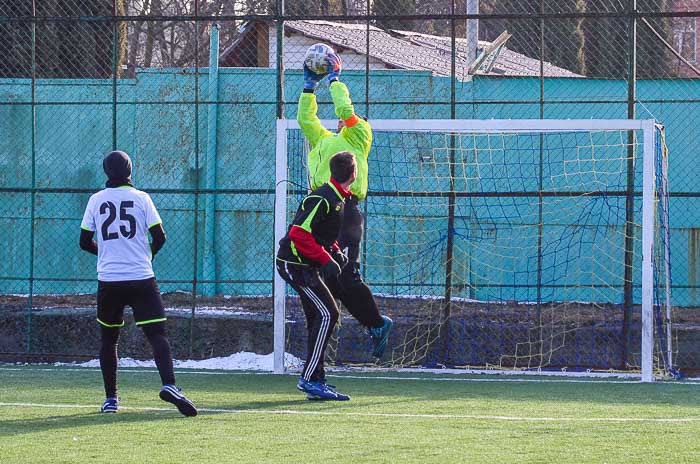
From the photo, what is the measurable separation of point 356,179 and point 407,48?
1028 cm

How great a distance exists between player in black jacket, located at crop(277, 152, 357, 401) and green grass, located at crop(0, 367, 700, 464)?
307 millimetres

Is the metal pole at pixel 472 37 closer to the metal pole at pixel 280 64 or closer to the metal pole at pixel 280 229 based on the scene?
the metal pole at pixel 280 64

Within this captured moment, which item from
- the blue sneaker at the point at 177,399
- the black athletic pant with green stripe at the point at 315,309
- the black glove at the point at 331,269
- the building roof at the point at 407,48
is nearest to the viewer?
the blue sneaker at the point at 177,399

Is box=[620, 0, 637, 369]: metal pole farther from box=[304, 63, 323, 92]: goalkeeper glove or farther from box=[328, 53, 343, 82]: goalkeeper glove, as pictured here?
box=[304, 63, 323, 92]: goalkeeper glove

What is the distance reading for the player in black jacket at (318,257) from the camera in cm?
801

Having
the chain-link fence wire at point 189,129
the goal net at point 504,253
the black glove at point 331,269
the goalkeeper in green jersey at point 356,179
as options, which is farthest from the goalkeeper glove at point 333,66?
the chain-link fence wire at point 189,129

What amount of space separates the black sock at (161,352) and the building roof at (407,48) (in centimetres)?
1018

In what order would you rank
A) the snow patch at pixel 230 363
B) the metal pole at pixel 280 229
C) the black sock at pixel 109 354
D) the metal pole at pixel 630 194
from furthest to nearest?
the snow patch at pixel 230 363
the metal pole at pixel 630 194
the metal pole at pixel 280 229
the black sock at pixel 109 354

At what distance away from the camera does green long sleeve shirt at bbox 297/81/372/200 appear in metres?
9.25

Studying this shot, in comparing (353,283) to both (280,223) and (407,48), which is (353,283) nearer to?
(280,223)

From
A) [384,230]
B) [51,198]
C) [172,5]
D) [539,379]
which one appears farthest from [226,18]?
[172,5]

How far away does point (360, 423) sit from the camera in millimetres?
7098

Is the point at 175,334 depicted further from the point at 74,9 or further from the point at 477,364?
the point at 74,9

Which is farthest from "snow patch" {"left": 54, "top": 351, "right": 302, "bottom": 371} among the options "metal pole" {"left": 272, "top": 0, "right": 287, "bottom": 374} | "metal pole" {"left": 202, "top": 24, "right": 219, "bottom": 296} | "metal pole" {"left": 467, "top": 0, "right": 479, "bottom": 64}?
"metal pole" {"left": 467, "top": 0, "right": 479, "bottom": 64}
